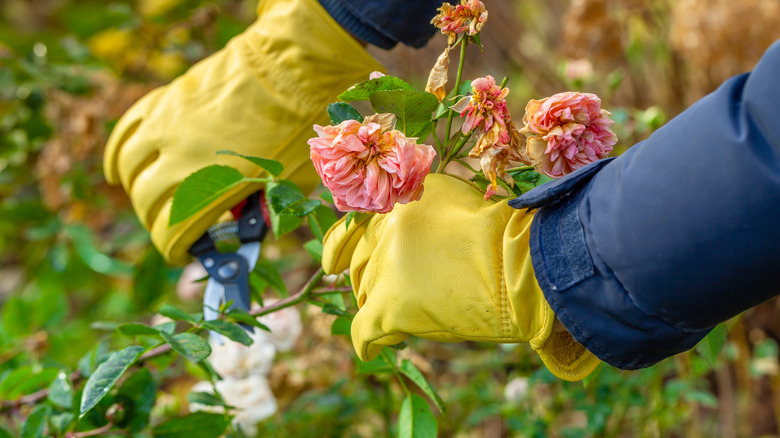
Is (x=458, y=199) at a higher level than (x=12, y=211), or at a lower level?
higher

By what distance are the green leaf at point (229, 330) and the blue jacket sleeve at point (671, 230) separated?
0.32 m

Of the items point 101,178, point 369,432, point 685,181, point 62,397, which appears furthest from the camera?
point 101,178

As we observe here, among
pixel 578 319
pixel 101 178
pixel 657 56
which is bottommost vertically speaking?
pixel 101 178

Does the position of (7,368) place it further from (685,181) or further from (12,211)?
(685,181)

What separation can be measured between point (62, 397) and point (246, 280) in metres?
0.26

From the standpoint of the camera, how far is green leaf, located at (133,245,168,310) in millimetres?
1237

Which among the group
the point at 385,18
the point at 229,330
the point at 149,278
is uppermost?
the point at 385,18

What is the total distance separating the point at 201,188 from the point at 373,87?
247 mm

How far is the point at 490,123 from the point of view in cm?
49

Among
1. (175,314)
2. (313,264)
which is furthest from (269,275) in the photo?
(313,264)

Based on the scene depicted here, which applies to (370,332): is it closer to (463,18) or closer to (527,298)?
(527,298)

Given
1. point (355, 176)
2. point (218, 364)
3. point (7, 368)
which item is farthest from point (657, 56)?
point (7, 368)

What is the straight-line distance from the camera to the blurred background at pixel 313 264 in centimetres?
104

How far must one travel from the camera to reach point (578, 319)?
1.58ft
